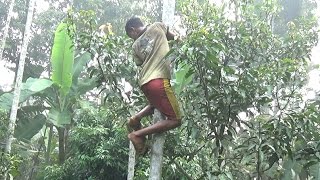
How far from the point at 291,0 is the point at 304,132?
10.3m

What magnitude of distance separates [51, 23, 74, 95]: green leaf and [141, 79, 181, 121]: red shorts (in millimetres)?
4141

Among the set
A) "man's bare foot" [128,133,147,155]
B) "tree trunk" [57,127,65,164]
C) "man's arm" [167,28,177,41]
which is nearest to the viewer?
"man's bare foot" [128,133,147,155]

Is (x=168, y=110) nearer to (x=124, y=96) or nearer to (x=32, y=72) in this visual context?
(x=124, y=96)

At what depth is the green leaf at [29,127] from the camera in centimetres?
789

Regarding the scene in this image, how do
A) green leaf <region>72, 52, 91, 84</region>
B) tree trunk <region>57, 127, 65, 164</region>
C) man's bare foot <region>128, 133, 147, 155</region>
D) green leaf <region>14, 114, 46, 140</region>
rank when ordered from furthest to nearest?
tree trunk <region>57, 127, 65, 164</region> < green leaf <region>14, 114, 46, 140</region> < green leaf <region>72, 52, 91, 84</region> < man's bare foot <region>128, 133, 147, 155</region>

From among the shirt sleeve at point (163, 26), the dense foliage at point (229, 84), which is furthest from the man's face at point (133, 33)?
the dense foliage at point (229, 84)

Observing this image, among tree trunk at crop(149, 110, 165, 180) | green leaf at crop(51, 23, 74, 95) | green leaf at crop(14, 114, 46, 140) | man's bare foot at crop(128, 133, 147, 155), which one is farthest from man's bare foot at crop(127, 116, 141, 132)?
green leaf at crop(14, 114, 46, 140)

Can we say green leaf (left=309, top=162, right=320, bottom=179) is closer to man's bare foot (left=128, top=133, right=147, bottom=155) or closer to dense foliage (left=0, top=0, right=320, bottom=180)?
dense foliage (left=0, top=0, right=320, bottom=180)

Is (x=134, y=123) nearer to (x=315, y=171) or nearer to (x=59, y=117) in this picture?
(x=315, y=171)

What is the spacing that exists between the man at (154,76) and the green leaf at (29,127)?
5618mm

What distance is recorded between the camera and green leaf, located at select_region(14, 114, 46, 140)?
7.89m

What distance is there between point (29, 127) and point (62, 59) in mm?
2114

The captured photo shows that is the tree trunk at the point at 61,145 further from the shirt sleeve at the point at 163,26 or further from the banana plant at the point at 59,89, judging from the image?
the shirt sleeve at the point at 163,26

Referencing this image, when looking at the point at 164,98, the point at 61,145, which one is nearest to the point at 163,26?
the point at 164,98
